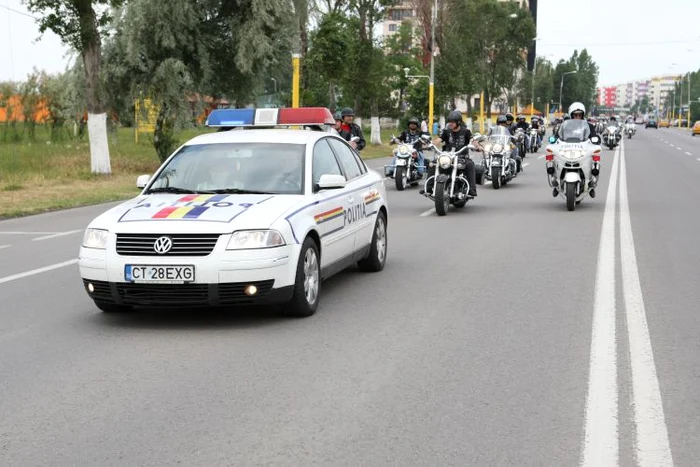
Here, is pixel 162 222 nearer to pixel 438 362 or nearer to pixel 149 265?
pixel 149 265

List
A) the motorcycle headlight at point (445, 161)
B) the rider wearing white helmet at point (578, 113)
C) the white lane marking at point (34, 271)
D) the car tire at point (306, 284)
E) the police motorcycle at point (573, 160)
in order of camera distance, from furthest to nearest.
Result: the rider wearing white helmet at point (578, 113) < the police motorcycle at point (573, 160) < the motorcycle headlight at point (445, 161) < the white lane marking at point (34, 271) < the car tire at point (306, 284)

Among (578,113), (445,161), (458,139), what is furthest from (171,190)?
(578,113)

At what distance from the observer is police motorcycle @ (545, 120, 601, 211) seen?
679 inches

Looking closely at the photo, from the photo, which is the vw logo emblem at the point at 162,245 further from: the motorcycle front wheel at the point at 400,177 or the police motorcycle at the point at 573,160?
the motorcycle front wheel at the point at 400,177

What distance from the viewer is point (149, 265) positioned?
23.9 ft

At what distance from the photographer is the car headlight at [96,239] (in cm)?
750

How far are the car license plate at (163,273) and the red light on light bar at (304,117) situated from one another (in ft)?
11.9

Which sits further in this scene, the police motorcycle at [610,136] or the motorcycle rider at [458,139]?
the police motorcycle at [610,136]

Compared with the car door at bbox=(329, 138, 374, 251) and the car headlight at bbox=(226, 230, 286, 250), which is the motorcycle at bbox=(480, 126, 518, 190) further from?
the car headlight at bbox=(226, 230, 286, 250)

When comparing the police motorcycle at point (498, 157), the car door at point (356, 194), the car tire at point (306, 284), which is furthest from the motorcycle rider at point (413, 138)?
the car tire at point (306, 284)

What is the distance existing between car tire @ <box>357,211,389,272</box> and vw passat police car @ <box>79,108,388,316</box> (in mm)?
589

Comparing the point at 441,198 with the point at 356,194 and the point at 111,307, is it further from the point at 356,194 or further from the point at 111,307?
the point at 111,307

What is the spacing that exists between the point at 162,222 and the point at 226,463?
3.26m

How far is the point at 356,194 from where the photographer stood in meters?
9.57
